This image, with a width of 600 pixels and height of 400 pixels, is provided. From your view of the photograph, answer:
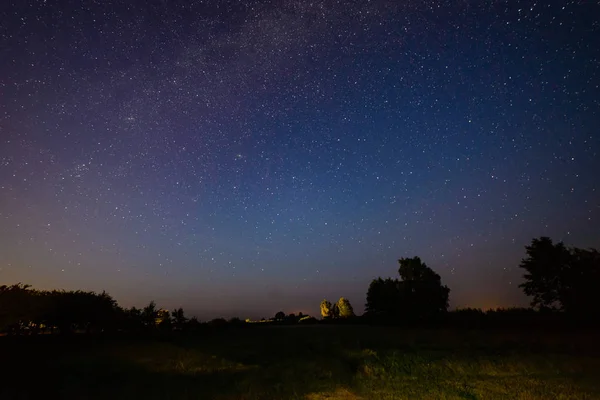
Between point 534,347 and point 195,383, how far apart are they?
17265 mm

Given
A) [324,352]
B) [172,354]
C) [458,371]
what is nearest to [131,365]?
[172,354]

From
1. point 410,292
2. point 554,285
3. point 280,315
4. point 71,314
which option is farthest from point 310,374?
point 280,315

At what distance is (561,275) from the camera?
141 feet

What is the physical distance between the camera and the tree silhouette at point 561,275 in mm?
37500

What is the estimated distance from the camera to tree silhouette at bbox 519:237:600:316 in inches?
1476

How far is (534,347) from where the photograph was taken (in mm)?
19734

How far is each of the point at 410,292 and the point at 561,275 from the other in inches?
1066

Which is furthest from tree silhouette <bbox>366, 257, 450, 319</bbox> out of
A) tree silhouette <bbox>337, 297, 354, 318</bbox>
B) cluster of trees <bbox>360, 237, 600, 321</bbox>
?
tree silhouette <bbox>337, 297, 354, 318</bbox>

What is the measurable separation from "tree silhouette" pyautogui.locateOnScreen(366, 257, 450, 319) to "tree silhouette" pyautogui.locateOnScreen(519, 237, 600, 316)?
19.9 m

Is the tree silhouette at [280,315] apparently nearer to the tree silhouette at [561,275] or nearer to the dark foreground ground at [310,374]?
the tree silhouette at [561,275]

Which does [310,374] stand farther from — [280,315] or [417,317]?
[280,315]

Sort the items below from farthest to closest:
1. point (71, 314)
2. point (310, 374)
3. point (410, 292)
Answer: point (410, 292)
point (71, 314)
point (310, 374)

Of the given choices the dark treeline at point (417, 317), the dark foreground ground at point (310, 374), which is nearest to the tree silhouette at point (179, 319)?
the dark treeline at point (417, 317)

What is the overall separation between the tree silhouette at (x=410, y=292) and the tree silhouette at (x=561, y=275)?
19.9 meters
